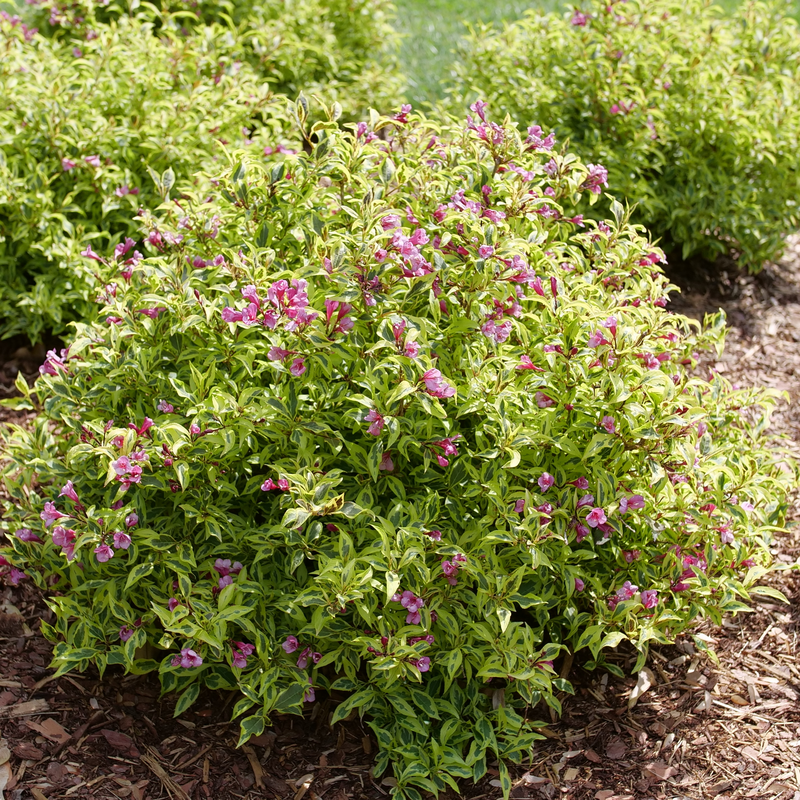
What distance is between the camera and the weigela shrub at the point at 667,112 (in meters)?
A: 4.49

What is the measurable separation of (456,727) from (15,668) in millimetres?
1434

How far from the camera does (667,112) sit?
4.59 m

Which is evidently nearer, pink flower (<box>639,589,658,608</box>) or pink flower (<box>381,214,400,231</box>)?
pink flower (<box>381,214,400,231</box>)

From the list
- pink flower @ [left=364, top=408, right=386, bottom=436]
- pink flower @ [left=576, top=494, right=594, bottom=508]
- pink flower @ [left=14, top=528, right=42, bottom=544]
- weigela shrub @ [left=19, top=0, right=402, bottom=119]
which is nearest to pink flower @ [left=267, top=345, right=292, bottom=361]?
pink flower @ [left=364, top=408, right=386, bottom=436]

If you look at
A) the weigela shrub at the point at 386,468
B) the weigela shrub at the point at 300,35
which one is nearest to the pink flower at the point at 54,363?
the weigela shrub at the point at 386,468

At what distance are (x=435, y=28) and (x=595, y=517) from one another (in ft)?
21.6

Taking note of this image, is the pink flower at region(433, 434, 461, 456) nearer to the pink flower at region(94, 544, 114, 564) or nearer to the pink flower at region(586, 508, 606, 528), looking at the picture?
the pink flower at region(586, 508, 606, 528)

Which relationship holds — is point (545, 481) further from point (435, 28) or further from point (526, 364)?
point (435, 28)

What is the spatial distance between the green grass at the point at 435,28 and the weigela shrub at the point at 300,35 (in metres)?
0.86

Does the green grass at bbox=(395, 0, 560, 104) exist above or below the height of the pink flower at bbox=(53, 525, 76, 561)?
above

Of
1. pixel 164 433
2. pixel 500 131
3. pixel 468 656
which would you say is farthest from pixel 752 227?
pixel 164 433

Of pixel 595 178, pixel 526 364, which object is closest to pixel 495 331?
pixel 526 364

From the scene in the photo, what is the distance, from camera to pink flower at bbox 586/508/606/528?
8.18 feet

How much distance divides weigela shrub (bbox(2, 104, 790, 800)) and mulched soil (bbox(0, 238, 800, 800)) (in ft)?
0.42
